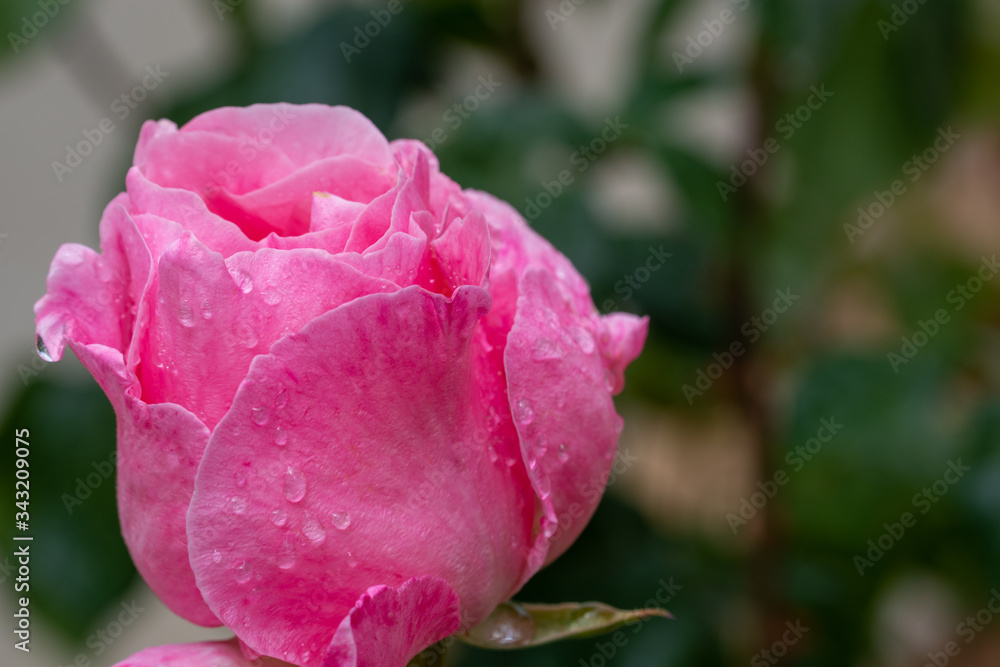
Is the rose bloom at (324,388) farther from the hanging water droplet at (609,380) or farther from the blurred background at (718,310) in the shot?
the blurred background at (718,310)

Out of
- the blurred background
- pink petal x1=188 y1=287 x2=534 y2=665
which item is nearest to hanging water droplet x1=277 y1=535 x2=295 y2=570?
pink petal x1=188 y1=287 x2=534 y2=665

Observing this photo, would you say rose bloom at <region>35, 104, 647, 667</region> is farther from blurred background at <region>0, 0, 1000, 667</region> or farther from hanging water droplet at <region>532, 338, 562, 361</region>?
blurred background at <region>0, 0, 1000, 667</region>

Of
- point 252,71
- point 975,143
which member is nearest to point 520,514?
point 252,71

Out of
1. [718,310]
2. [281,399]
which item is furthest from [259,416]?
[718,310]

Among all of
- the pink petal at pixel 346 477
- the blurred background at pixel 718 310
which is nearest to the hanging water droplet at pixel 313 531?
the pink petal at pixel 346 477

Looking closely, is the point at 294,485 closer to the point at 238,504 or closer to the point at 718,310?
the point at 238,504

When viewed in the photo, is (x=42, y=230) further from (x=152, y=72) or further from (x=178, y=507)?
(x=178, y=507)
